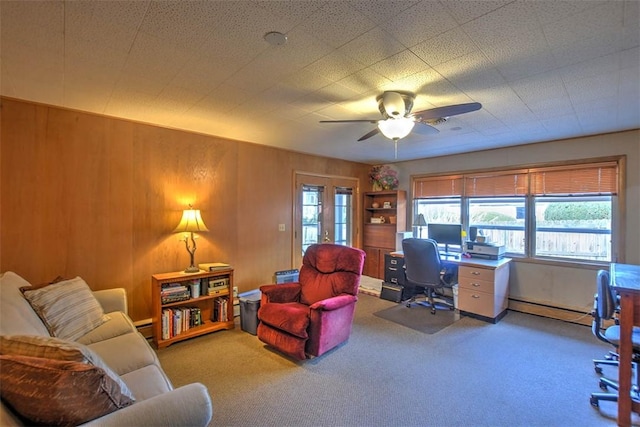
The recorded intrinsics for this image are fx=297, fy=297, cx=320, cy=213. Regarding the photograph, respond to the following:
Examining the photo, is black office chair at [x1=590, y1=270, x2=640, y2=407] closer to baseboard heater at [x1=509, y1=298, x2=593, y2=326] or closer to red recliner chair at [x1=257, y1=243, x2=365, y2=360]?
baseboard heater at [x1=509, y1=298, x2=593, y2=326]

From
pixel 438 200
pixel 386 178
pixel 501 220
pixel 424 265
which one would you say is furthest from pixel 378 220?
pixel 501 220

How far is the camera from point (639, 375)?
86.7 inches

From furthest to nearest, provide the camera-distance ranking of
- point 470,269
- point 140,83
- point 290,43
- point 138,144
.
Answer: point 470,269
point 138,144
point 140,83
point 290,43

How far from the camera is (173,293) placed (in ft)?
10.7

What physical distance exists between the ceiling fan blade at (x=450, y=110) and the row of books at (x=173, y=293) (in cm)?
301

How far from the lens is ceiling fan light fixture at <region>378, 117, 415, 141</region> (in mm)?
2504

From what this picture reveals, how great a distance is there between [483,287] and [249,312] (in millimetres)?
2997

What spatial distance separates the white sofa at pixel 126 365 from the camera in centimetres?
118

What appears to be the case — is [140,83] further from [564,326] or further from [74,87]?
[564,326]

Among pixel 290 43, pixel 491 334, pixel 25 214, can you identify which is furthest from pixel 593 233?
pixel 25 214

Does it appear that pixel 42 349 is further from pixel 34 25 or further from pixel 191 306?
pixel 191 306

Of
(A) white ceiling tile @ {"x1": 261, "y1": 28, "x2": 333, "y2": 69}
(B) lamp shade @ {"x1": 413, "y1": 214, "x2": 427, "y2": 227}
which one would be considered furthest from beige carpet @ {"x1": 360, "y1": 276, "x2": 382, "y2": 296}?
(A) white ceiling tile @ {"x1": 261, "y1": 28, "x2": 333, "y2": 69}

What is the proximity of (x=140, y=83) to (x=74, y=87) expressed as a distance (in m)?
0.58

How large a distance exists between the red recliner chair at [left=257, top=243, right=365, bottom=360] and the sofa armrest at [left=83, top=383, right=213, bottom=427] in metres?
1.51
